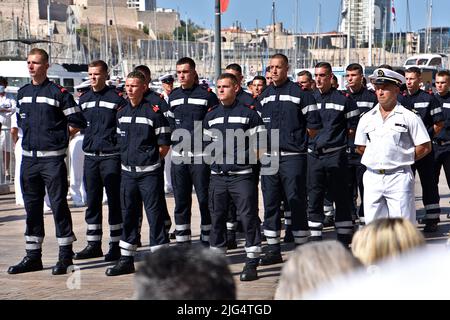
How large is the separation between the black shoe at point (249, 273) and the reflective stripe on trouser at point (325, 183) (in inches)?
71.5

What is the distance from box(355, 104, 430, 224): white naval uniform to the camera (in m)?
8.59

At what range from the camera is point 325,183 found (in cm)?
1099

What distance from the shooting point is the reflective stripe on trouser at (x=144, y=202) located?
9.58 meters

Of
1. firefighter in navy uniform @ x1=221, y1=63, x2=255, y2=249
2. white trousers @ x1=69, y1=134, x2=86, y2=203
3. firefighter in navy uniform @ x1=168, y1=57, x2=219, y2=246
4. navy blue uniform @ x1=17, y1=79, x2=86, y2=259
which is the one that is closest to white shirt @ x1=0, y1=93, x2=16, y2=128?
white trousers @ x1=69, y1=134, x2=86, y2=203

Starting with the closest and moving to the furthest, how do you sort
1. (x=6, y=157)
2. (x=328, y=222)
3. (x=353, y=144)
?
(x=353, y=144) → (x=328, y=222) → (x=6, y=157)

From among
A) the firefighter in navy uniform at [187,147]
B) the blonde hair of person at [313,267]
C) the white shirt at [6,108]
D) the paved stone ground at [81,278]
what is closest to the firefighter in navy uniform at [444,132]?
the paved stone ground at [81,278]

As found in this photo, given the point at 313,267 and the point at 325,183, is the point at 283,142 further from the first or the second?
the point at 313,267

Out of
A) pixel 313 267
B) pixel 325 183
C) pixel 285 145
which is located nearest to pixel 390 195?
pixel 285 145

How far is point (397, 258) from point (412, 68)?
29.8ft

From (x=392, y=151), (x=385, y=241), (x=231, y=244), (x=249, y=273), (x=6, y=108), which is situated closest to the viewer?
(x=385, y=241)

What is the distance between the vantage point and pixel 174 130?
10.4 meters

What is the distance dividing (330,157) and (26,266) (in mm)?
3654

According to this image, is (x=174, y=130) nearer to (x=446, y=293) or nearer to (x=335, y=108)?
(x=335, y=108)

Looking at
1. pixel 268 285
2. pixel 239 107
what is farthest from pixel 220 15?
pixel 268 285
